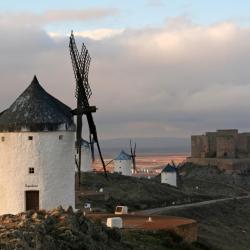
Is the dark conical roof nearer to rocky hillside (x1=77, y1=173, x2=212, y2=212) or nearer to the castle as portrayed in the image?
rocky hillside (x1=77, y1=173, x2=212, y2=212)

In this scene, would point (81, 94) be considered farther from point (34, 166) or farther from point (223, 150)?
point (223, 150)

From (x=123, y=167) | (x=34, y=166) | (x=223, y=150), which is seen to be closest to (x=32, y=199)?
(x=34, y=166)

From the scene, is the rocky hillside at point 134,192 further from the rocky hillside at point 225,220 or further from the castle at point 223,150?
the castle at point 223,150

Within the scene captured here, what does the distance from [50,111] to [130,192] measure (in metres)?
30.1

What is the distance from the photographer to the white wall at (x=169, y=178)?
235 feet

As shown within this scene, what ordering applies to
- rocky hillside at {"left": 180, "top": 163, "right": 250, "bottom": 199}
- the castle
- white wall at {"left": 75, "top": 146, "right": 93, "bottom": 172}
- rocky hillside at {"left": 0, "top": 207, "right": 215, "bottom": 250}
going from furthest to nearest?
the castle, rocky hillside at {"left": 180, "top": 163, "right": 250, "bottom": 199}, white wall at {"left": 75, "top": 146, "right": 93, "bottom": 172}, rocky hillside at {"left": 0, "top": 207, "right": 215, "bottom": 250}

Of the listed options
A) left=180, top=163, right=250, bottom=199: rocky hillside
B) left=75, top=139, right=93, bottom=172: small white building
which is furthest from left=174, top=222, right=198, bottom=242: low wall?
left=180, top=163, right=250, bottom=199: rocky hillside

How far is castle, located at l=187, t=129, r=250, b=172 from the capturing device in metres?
86.4

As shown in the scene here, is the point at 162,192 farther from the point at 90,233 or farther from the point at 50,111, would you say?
the point at 90,233

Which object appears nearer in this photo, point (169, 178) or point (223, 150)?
point (169, 178)

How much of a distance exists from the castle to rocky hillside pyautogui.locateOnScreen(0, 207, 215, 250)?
65.5m

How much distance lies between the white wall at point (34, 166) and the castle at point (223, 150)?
61.2 metres

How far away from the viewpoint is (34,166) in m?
25.7

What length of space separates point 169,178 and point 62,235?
182 ft
